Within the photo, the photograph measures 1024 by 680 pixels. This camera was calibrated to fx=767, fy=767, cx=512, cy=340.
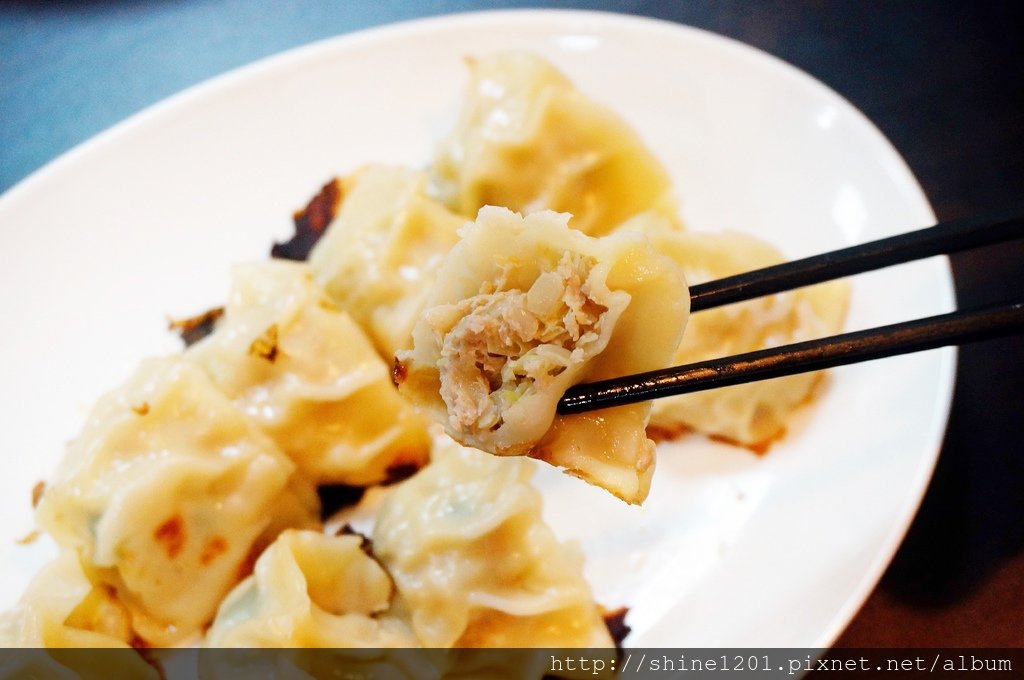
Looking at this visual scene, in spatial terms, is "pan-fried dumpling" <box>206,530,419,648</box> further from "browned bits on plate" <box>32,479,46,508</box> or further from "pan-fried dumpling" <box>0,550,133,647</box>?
"browned bits on plate" <box>32,479,46,508</box>

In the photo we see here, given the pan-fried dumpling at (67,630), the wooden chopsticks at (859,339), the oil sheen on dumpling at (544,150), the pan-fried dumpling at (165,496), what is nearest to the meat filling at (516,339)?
the wooden chopsticks at (859,339)

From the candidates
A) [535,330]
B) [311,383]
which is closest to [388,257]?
[311,383]

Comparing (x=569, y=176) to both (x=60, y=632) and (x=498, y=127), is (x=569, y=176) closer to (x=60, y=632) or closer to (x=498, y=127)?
(x=498, y=127)

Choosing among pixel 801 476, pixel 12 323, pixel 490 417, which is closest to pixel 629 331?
pixel 490 417

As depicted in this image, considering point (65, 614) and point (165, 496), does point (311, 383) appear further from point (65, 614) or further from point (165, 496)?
point (65, 614)

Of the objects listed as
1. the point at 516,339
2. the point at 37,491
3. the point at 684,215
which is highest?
the point at 516,339

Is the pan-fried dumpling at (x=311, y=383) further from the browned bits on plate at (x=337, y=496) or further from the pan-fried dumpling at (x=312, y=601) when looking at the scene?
the pan-fried dumpling at (x=312, y=601)
